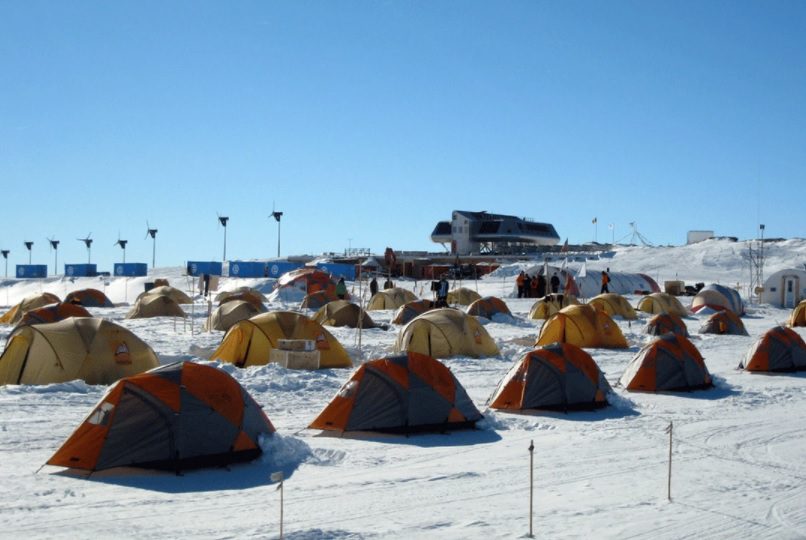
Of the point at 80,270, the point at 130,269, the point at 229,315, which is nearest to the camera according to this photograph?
the point at 229,315

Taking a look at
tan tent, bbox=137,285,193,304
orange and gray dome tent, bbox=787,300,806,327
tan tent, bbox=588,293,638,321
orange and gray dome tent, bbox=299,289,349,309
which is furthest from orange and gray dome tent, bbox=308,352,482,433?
orange and gray dome tent, bbox=787,300,806,327

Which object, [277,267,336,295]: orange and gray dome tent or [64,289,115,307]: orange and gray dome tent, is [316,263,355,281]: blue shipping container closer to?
[277,267,336,295]: orange and gray dome tent

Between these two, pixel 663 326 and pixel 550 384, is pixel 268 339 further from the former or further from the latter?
pixel 663 326

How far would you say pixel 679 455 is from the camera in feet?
44.6

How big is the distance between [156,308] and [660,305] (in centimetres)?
2227

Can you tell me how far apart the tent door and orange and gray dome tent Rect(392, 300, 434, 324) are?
992 inches

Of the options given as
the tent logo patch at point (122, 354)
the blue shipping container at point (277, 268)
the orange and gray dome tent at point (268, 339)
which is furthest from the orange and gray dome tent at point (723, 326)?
the blue shipping container at point (277, 268)

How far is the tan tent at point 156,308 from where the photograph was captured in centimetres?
3794

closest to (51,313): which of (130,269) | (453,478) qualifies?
(453,478)

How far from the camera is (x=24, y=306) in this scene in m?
36.7

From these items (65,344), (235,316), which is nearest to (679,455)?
(65,344)

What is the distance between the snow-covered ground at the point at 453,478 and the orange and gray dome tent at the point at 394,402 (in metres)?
0.29

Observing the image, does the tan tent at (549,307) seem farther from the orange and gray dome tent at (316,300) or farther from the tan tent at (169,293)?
the tan tent at (169,293)

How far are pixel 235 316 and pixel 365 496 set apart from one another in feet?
70.6
